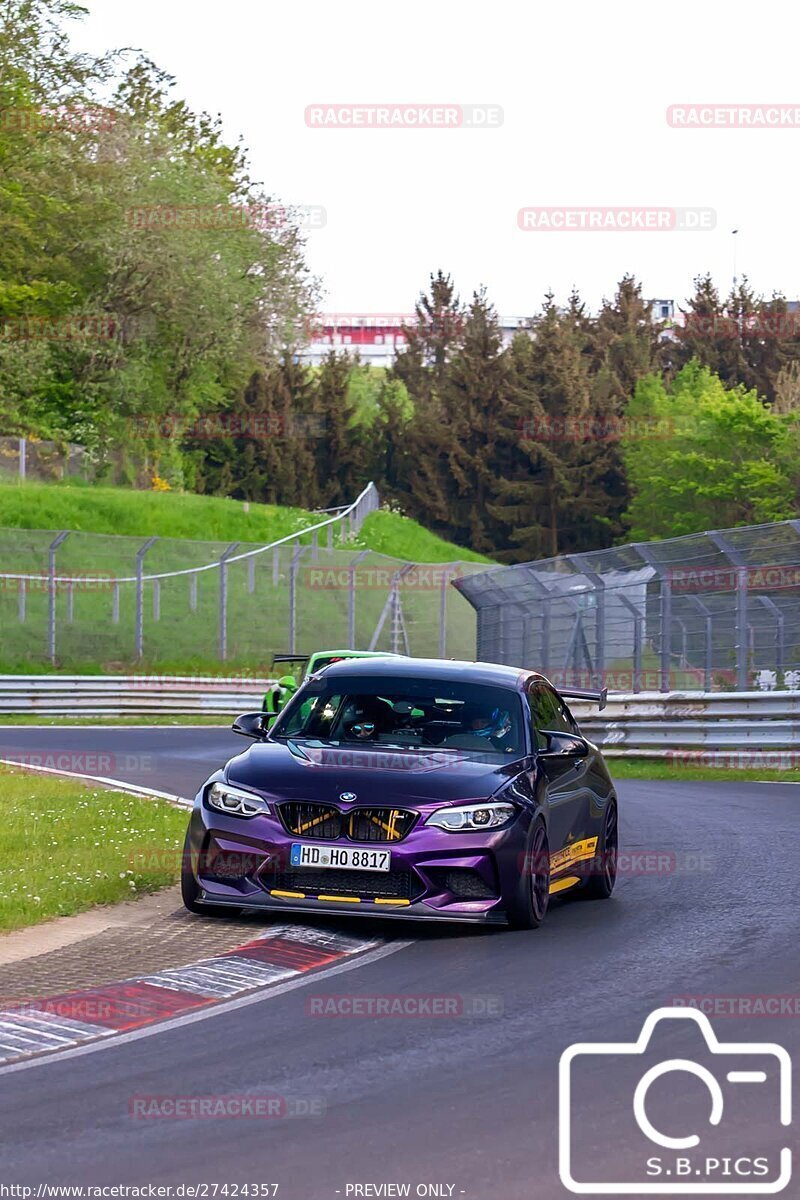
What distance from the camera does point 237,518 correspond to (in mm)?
63125

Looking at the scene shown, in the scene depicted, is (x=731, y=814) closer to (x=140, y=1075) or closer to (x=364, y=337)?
(x=140, y=1075)

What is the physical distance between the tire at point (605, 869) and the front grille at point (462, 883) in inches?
73.8

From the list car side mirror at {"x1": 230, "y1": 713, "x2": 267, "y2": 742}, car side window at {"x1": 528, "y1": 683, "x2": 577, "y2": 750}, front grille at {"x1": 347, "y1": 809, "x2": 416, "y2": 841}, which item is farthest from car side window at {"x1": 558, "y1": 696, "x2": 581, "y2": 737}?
front grille at {"x1": 347, "y1": 809, "x2": 416, "y2": 841}

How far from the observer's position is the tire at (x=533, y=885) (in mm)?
10102

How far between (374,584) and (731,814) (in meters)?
28.0

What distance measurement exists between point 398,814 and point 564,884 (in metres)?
1.66

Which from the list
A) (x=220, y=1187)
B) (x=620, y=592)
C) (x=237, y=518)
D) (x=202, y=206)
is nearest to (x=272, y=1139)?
(x=220, y=1187)

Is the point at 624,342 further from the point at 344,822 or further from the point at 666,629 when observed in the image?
the point at 344,822

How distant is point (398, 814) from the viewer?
9.96m

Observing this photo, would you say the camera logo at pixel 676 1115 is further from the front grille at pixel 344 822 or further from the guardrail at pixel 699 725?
the guardrail at pixel 699 725

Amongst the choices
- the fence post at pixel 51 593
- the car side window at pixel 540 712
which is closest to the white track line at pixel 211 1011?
the car side window at pixel 540 712

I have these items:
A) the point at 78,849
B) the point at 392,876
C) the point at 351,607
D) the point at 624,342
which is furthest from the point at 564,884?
the point at 624,342

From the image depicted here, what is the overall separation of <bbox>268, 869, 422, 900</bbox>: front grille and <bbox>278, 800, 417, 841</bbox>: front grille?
186 millimetres

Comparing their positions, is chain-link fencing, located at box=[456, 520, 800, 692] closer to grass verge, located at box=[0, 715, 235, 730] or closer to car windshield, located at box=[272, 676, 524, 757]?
grass verge, located at box=[0, 715, 235, 730]
